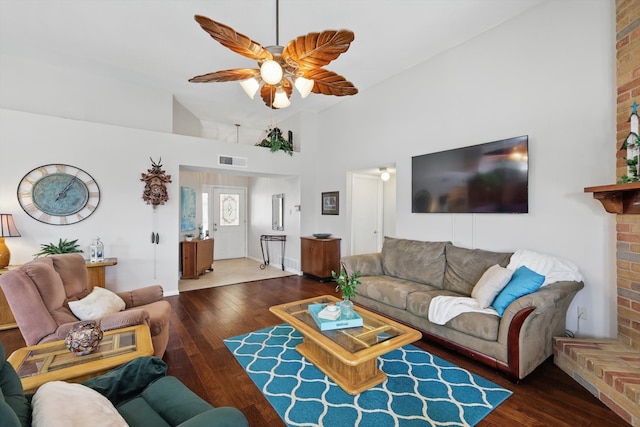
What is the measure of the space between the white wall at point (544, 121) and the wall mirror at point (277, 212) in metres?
3.37

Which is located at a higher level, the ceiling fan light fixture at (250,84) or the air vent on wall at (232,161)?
the ceiling fan light fixture at (250,84)

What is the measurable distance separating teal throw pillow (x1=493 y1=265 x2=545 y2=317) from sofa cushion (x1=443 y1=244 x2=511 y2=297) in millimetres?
445

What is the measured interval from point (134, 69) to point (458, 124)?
474 centimetres

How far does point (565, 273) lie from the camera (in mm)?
2568

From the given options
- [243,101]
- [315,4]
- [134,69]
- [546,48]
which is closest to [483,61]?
[546,48]

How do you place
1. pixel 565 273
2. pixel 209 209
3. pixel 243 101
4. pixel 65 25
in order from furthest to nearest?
pixel 209 209 < pixel 243 101 < pixel 65 25 < pixel 565 273

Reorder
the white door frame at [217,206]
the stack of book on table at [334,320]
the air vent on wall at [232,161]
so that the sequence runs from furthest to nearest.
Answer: the white door frame at [217,206]
the air vent on wall at [232,161]
the stack of book on table at [334,320]

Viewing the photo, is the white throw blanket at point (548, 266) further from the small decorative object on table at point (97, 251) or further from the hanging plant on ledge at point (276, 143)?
the small decorative object on table at point (97, 251)

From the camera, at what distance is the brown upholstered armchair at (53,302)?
6.13 ft

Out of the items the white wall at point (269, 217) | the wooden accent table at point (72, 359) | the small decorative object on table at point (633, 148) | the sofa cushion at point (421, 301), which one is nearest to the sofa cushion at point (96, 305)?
the wooden accent table at point (72, 359)

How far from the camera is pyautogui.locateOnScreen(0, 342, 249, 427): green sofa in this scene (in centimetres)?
101

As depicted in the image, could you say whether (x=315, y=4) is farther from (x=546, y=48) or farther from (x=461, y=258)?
(x=461, y=258)

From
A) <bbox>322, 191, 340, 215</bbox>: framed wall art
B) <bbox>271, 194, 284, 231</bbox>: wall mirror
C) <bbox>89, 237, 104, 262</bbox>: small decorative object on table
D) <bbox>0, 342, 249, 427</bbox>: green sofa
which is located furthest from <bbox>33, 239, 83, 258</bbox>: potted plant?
<bbox>322, 191, 340, 215</bbox>: framed wall art

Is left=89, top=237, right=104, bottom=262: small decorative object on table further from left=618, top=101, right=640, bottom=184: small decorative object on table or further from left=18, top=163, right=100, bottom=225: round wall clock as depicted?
left=618, top=101, right=640, bottom=184: small decorative object on table
